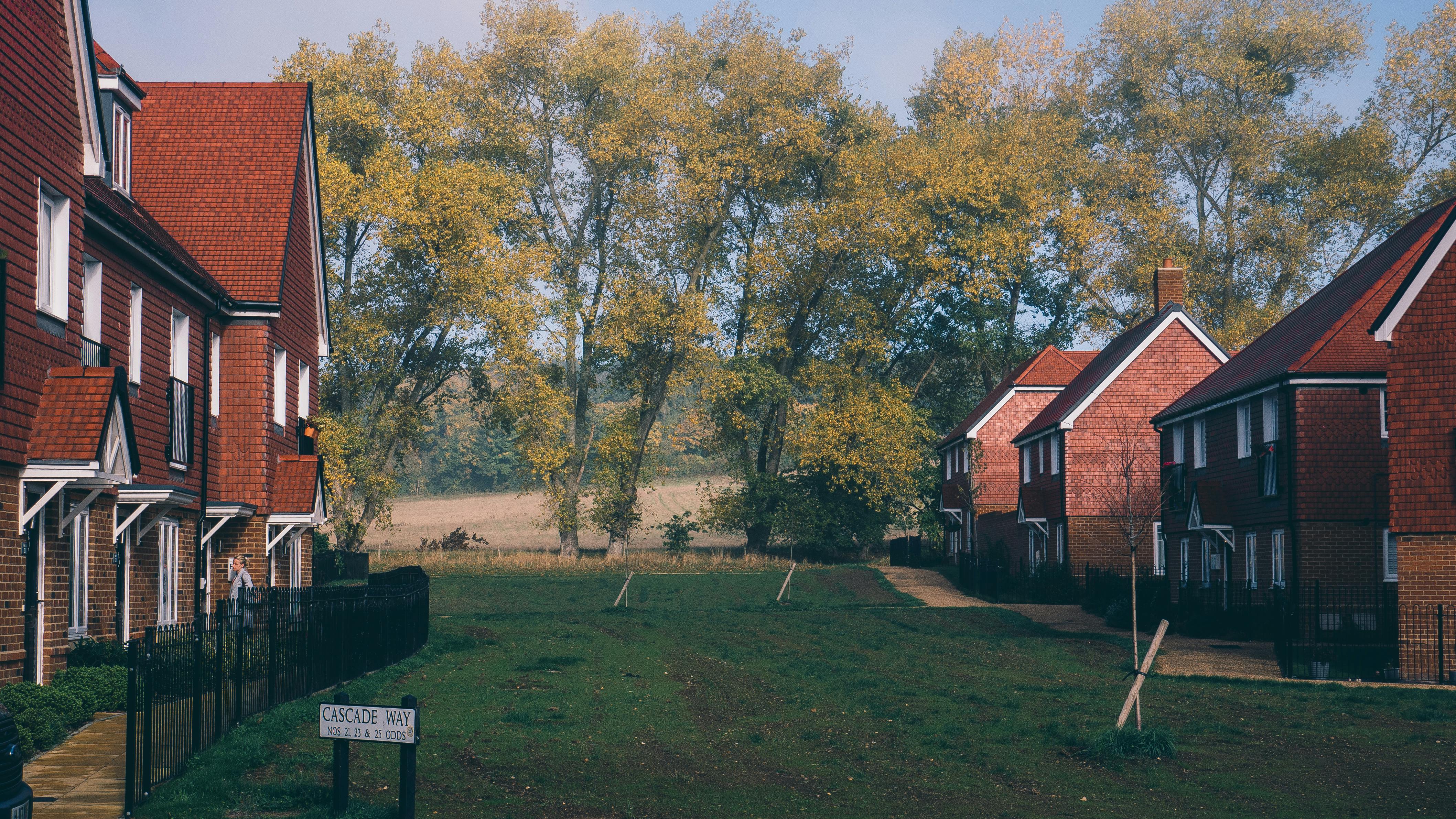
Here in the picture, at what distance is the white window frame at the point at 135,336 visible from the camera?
1791 cm

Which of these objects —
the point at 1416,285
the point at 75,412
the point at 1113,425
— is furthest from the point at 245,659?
the point at 1113,425

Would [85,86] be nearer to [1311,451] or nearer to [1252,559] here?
[1311,451]

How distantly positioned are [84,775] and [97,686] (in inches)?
141

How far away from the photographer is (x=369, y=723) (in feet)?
29.3

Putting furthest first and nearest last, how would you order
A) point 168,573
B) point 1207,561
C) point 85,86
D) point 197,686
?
point 1207,561, point 168,573, point 85,86, point 197,686

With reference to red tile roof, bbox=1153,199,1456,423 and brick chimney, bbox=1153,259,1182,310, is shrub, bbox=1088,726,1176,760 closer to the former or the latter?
red tile roof, bbox=1153,199,1456,423

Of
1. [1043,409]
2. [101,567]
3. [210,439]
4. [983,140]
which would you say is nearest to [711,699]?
[101,567]

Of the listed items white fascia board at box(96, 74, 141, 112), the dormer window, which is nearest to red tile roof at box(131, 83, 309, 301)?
the dormer window

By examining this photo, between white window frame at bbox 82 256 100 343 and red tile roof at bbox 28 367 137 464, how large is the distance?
2.03 m

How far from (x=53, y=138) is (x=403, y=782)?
9.74m

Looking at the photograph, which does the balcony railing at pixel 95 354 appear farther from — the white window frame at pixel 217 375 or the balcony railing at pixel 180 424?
the white window frame at pixel 217 375

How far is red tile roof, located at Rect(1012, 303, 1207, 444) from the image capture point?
3950 centimetres

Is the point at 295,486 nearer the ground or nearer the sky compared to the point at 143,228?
nearer the ground

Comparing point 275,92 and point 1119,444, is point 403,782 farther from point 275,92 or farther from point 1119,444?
point 1119,444
